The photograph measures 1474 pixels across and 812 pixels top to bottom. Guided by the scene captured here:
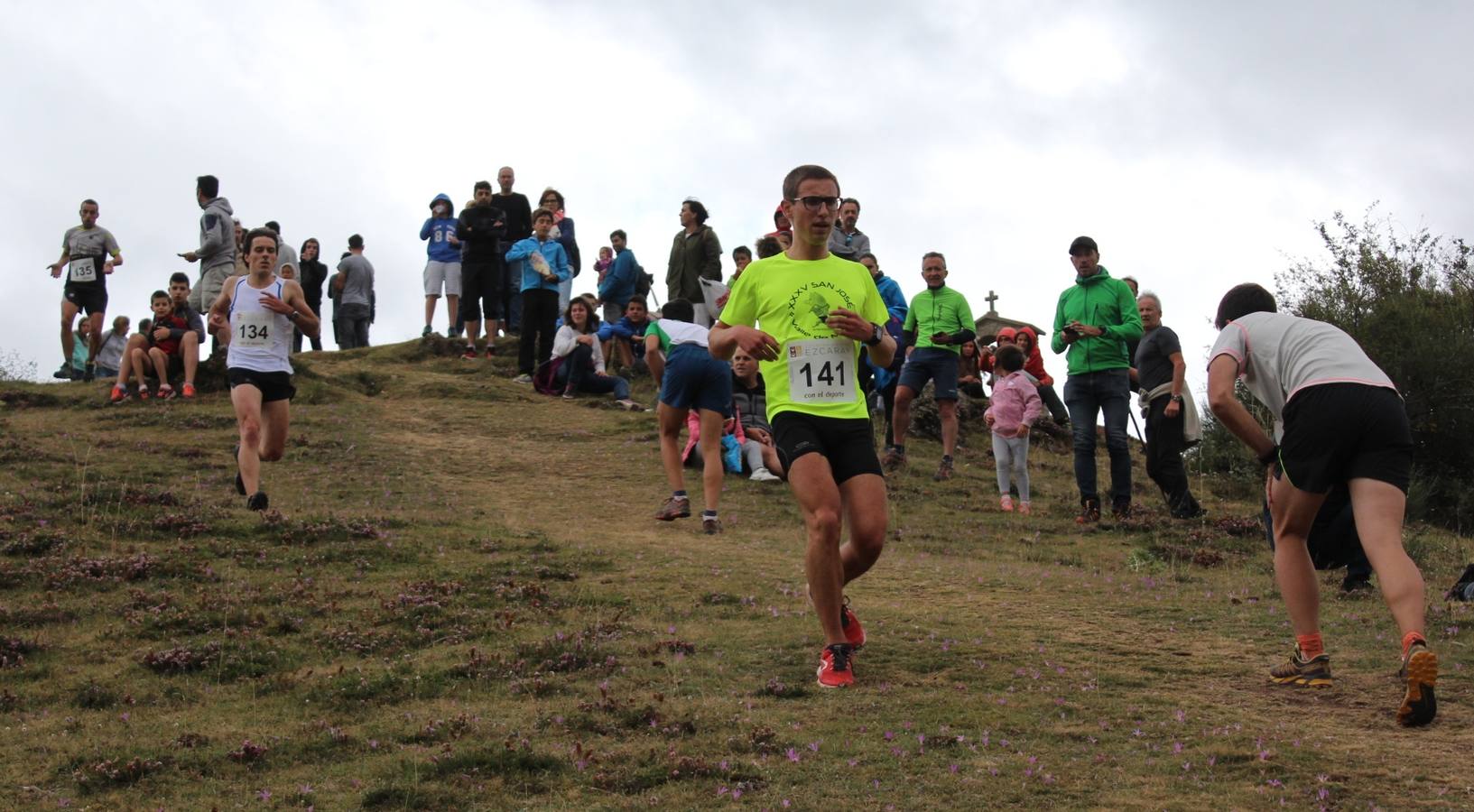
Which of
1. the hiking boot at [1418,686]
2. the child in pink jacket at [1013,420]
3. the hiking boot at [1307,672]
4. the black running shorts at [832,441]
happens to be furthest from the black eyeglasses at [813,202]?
the child in pink jacket at [1013,420]

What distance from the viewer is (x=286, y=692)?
7484mm

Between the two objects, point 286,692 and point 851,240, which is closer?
point 286,692

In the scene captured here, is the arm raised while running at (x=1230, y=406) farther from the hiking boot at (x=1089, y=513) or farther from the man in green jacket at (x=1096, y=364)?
the hiking boot at (x=1089, y=513)

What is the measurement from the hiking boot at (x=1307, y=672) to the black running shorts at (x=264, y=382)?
25.0ft

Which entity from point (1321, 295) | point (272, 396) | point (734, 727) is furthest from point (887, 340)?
point (1321, 295)

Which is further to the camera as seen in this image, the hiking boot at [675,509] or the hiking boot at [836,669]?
the hiking boot at [675,509]

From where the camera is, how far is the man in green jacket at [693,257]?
18.8 m

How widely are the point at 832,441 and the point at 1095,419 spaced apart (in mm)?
6972

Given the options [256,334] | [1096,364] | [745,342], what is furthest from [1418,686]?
[256,334]

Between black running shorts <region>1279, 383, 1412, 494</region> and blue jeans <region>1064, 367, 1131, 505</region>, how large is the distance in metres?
6.60

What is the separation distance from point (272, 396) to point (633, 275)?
383 inches

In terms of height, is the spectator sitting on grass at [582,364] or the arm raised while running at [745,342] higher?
the spectator sitting on grass at [582,364]

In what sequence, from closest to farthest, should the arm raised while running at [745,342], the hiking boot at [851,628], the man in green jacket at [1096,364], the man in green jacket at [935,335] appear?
1. the arm raised while running at [745,342]
2. the hiking boot at [851,628]
3. the man in green jacket at [1096,364]
4. the man in green jacket at [935,335]

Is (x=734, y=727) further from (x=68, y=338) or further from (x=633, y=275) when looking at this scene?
(x=68, y=338)
